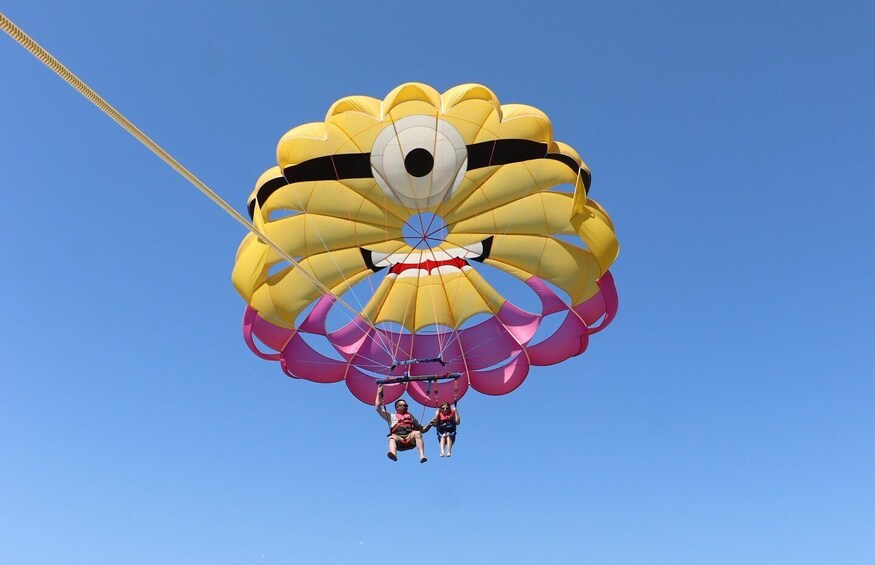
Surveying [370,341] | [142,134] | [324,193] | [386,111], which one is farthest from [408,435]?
[142,134]

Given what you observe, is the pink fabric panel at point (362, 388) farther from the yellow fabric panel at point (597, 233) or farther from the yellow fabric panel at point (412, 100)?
the yellow fabric panel at point (412, 100)

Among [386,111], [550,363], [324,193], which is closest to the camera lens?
[386,111]

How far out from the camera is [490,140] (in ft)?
34.8

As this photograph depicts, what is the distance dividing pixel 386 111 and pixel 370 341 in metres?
4.20

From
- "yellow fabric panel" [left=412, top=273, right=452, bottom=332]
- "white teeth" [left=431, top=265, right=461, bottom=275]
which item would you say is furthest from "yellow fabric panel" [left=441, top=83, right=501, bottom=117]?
"yellow fabric panel" [left=412, top=273, right=452, bottom=332]

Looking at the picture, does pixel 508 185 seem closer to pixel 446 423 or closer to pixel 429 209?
pixel 429 209

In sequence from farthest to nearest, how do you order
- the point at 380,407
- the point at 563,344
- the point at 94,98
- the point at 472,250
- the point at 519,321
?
the point at 519,321, the point at 563,344, the point at 472,250, the point at 380,407, the point at 94,98

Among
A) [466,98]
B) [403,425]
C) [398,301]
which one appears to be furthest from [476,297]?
[466,98]

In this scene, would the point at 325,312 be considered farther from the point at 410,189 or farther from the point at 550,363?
the point at 550,363

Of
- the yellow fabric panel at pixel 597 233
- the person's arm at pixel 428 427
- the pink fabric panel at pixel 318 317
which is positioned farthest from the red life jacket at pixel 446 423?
the yellow fabric panel at pixel 597 233

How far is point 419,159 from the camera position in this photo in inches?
419

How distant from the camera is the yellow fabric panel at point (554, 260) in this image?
11.4 meters

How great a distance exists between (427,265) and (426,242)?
2.44 ft

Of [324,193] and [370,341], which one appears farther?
[370,341]
